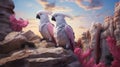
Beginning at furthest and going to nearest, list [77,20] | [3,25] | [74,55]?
[77,20], [3,25], [74,55]

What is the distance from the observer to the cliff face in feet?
16.1

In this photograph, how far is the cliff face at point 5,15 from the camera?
491 centimetres

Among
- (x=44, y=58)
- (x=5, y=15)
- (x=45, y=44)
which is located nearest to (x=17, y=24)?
(x=5, y=15)

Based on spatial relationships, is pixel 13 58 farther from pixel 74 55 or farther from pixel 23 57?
pixel 74 55

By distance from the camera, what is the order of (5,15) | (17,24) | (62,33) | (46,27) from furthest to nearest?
(17,24)
(5,15)
(46,27)
(62,33)

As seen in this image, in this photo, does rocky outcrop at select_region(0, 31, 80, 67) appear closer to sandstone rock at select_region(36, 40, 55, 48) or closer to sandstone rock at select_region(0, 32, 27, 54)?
sandstone rock at select_region(0, 32, 27, 54)

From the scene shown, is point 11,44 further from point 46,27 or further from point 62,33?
point 46,27

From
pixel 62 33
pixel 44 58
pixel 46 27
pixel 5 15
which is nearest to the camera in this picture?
pixel 44 58

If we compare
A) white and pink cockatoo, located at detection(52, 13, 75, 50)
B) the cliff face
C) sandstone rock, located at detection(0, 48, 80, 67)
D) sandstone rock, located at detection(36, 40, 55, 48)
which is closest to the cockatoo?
the cliff face

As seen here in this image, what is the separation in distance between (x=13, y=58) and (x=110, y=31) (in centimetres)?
349

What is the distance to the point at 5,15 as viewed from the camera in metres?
5.17

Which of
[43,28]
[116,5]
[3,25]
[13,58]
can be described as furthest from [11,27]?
[116,5]

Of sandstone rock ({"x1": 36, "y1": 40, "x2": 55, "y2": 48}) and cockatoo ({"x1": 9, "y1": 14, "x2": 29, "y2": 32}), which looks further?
cockatoo ({"x1": 9, "y1": 14, "x2": 29, "y2": 32})

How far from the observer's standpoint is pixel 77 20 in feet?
24.2
